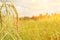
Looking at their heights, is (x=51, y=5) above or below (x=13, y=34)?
Answer: above

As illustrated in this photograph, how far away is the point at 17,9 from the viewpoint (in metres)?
3.08

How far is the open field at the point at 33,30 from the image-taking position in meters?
3.04

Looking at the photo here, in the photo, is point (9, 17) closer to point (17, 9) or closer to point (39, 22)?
point (17, 9)

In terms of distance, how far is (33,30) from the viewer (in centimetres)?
308

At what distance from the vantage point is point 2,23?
121 inches

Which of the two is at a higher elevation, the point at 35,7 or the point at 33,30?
the point at 35,7

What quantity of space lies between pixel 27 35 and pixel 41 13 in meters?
0.26

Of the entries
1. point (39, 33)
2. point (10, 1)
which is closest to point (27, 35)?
point (39, 33)

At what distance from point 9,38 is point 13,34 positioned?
0.19ft

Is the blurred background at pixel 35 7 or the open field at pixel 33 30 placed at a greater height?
the blurred background at pixel 35 7

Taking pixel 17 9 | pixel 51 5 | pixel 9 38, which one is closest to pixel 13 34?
pixel 9 38

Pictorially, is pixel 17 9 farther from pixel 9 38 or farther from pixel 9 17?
pixel 9 38

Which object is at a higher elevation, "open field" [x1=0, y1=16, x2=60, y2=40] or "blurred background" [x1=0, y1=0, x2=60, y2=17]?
"blurred background" [x1=0, y1=0, x2=60, y2=17]

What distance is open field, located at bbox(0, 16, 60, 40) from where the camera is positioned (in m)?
3.04
